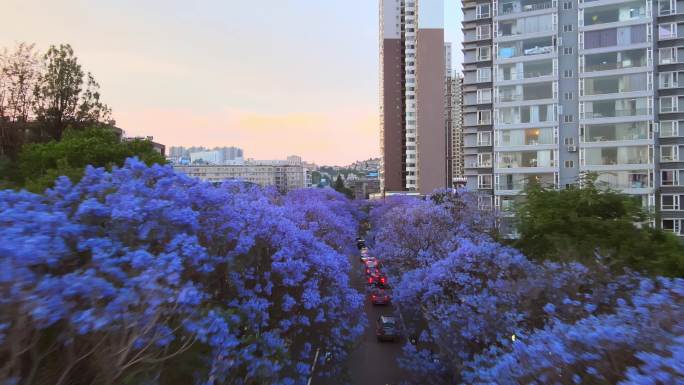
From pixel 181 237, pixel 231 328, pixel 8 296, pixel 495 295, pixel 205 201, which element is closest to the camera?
pixel 8 296

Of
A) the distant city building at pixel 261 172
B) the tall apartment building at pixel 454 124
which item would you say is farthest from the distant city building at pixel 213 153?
the tall apartment building at pixel 454 124

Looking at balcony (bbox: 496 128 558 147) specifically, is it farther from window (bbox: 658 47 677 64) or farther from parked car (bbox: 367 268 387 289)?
parked car (bbox: 367 268 387 289)

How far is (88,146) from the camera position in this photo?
1520 centimetres

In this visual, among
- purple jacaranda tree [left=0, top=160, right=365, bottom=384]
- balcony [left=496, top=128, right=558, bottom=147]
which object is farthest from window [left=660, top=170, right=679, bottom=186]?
purple jacaranda tree [left=0, top=160, right=365, bottom=384]

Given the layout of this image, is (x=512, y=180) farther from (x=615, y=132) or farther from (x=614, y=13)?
(x=614, y=13)

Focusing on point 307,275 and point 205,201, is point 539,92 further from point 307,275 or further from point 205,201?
point 205,201

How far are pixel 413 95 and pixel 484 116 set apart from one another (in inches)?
1765

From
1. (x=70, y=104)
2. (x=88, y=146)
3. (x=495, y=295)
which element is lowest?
(x=495, y=295)

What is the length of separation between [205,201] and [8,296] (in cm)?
373

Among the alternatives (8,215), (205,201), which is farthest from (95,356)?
(205,201)

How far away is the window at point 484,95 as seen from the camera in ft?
102

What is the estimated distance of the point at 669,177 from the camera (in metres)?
27.0

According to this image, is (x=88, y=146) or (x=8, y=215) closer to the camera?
(x=8, y=215)

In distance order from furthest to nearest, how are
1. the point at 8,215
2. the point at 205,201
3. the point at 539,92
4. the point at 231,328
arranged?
the point at 539,92, the point at 205,201, the point at 231,328, the point at 8,215
